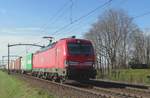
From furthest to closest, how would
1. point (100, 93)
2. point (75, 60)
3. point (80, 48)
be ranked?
point (80, 48) < point (75, 60) < point (100, 93)

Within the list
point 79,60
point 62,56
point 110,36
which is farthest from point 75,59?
point 110,36

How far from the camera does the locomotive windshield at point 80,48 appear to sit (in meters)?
27.7

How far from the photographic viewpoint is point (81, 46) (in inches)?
1105

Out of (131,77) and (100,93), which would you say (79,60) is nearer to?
(100,93)

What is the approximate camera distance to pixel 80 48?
28.0 metres

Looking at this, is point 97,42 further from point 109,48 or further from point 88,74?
point 88,74

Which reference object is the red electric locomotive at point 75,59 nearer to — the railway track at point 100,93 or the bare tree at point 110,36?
the railway track at point 100,93

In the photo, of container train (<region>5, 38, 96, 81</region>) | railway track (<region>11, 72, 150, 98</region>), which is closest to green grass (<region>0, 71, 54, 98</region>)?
railway track (<region>11, 72, 150, 98</region>)

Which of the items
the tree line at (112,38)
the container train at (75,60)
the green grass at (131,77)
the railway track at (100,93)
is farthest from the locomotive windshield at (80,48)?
the tree line at (112,38)

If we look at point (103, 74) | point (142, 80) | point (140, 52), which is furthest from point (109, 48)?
point (142, 80)

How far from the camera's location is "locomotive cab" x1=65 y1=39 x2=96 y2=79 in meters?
26.7

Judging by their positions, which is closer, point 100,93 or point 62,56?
point 100,93

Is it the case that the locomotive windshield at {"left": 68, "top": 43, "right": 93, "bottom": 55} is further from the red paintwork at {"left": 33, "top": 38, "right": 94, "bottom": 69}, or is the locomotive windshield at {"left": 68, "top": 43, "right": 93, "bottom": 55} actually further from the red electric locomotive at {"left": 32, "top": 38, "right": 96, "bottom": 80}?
the red paintwork at {"left": 33, "top": 38, "right": 94, "bottom": 69}

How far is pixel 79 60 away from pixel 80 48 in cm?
119
